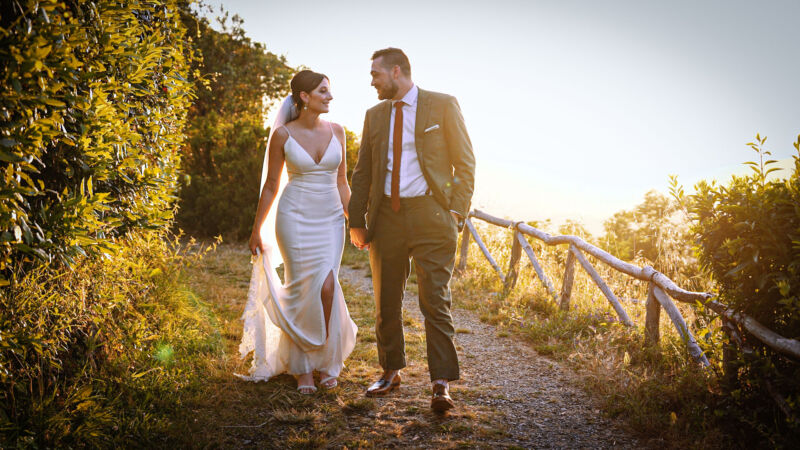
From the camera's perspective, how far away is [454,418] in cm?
317

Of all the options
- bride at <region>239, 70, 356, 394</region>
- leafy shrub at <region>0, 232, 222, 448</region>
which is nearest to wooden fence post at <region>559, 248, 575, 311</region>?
bride at <region>239, 70, 356, 394</region>

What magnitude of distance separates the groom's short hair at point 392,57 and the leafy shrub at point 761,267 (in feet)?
6.77

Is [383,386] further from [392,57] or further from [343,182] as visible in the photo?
[392,57]

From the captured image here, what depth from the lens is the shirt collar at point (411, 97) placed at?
Result: 342 cm

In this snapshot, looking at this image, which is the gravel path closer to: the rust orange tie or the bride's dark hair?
the rust orange tie

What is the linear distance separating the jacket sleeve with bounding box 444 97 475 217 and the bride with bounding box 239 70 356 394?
0.99 metres

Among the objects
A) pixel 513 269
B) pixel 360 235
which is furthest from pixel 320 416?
pixel 513 269

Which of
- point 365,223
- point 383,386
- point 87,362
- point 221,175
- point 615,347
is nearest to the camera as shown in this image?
point 87,362

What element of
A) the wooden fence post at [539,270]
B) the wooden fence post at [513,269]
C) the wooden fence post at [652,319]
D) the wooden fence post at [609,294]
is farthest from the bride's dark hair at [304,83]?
the wooden fence post at [513,269]

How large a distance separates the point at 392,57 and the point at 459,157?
0.87 meters

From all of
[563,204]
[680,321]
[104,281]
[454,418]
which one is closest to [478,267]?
[680,321]

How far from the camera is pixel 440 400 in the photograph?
315 cm

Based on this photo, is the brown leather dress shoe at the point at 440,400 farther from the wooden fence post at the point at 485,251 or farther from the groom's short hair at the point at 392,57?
the wooden fence post at the point at 485,251

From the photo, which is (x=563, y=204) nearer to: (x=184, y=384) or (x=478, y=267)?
(x=478, y=267)
